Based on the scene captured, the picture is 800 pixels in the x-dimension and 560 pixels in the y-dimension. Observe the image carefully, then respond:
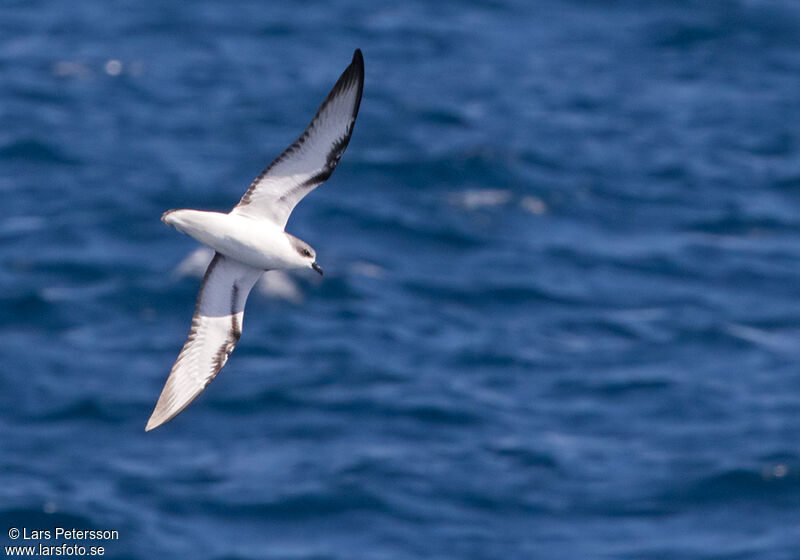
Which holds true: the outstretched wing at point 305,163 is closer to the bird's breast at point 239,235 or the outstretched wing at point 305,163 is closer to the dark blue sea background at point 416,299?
the bird's breast at point 239,235

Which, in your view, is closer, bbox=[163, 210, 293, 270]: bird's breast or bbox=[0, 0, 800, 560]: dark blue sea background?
bbox=[163, 210, 293, 270]: bird's breast

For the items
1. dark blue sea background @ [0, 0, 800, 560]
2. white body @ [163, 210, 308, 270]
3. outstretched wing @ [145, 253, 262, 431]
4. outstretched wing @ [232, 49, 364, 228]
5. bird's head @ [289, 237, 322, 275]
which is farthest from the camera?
dark blue sea background @ [0, 0, 800, 560]

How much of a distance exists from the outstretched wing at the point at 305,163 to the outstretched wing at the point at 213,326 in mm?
754

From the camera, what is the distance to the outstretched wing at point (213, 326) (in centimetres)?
1273

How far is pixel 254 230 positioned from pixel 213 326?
1.36m

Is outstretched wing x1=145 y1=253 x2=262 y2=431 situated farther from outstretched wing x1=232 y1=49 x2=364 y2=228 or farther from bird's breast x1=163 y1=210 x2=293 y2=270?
outstretched wing x1=232 y1=49 x2=364 y2=228

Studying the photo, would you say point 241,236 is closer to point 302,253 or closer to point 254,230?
point 254,230

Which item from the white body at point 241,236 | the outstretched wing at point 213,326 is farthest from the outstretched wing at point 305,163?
the outstretched wing at point 213,326

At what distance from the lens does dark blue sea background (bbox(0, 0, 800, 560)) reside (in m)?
27.5

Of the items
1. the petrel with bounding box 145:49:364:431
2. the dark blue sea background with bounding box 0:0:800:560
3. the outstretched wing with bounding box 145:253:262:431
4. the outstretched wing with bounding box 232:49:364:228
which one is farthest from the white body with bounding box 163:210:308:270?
the dark blue sea background with bounding box 0:0:800:560

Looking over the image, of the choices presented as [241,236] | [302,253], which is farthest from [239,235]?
[302,253]

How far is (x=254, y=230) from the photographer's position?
12.2 meters

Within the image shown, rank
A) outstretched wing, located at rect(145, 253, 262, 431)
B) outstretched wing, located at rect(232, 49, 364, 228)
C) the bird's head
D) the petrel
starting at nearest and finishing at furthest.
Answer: the petrel
outstretched wing, located at rect(232, 49, 364, 228)
the bird's head
outstretched wing, located at rect(145, 253, 262, 431)

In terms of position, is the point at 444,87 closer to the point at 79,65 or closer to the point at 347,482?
the point at 79,65
